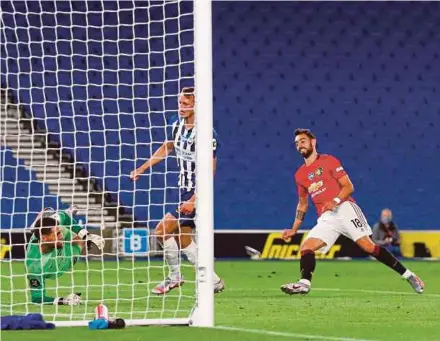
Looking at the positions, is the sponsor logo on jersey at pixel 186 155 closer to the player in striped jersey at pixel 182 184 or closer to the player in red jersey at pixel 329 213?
the player in striped jersey at pixel 182 184

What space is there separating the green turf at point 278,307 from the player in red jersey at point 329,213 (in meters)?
0.39

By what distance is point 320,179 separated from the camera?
13359mm

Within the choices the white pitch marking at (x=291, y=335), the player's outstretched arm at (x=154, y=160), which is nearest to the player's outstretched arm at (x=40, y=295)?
the player's outstretched arm at (x=154, y=160)

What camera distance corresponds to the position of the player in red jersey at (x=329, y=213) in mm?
12695

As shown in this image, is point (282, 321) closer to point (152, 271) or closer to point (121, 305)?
point (121, 305)

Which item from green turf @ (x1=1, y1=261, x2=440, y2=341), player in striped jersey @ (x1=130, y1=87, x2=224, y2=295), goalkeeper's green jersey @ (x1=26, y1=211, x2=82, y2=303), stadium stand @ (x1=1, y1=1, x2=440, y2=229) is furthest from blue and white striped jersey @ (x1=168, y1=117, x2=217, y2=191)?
stadium stand @ (x1=1, y1=1, x2=440, y2=229)

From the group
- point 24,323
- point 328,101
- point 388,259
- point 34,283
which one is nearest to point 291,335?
point 24,323

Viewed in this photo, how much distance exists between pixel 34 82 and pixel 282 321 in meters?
12.8

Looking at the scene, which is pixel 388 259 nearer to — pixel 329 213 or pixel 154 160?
pixel 329 213

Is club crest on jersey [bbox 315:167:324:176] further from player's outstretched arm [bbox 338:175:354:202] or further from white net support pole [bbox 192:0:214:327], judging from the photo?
white net support pole [bbox 192:0:214:327]

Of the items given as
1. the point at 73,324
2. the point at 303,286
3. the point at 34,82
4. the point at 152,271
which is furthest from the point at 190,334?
the point at 34,82

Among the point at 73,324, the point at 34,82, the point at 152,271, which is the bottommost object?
the point at 152,271

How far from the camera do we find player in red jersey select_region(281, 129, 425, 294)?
12695 mm

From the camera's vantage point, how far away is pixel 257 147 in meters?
24.7
